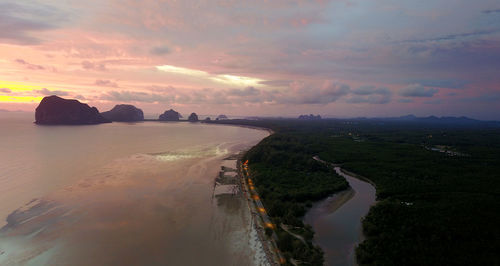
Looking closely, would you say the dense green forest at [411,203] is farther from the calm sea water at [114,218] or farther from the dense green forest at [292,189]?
the calm sea water at [114,218]

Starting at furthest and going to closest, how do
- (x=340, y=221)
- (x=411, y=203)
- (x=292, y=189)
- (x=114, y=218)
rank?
(x=292, y=189) < (x=411, y=203) < (x=114, y=218) < (x=340, y=221)

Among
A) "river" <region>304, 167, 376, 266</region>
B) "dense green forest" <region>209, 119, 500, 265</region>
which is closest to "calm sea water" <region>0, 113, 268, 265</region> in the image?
"dense green forest" <region>209, 119, 500, 265</region>

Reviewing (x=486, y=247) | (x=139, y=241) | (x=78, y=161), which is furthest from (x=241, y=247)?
(x=78, y=161)

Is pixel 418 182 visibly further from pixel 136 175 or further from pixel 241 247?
pixel 136 175

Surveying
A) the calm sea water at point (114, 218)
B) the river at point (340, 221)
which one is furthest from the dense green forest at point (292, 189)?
the calm sea water at point (114, 218)

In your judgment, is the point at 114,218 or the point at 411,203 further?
the point at 411,203

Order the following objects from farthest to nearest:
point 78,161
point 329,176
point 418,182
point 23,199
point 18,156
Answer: point 18,156
point 78,161
point 329,176
point 418,182
point 23,199

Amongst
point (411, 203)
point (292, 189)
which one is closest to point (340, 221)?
point (292, 189)

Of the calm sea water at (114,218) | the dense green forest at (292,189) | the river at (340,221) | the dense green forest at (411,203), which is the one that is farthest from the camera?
the river at (340,221)

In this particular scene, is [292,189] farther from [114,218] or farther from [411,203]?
[114,218]
